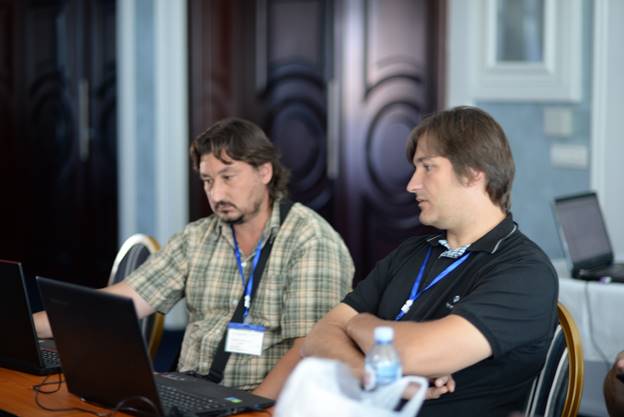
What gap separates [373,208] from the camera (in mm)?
5711

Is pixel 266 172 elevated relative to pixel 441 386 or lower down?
elevated

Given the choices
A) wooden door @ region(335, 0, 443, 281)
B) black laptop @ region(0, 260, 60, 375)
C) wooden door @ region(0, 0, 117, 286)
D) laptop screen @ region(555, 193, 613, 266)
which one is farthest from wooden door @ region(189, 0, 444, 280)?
black laptop @ region(0, 260, 60, 375)

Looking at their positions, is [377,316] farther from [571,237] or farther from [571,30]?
[571,30]

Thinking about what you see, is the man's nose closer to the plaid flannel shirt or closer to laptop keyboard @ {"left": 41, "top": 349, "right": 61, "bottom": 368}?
the plaid flannel shirt

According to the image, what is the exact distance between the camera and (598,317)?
3.84 metres

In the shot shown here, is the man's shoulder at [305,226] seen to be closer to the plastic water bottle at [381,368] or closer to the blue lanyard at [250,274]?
the blue lanyard at [250,274]

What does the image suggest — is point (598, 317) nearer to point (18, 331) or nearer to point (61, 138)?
point (18, 331)

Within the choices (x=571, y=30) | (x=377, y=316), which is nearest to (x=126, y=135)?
(x=571, y=30)

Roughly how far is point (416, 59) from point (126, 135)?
1879 mm

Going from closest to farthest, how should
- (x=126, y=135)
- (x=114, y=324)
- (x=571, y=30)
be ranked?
(x=114, y=324), (x=571, y=30), (x=126, y=135)

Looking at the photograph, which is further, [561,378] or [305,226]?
[305,226]

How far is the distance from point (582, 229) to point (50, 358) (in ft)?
7.16

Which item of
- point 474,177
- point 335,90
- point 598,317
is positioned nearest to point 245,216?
point 474,177

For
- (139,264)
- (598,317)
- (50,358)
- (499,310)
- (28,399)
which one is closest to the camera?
(499,310)
